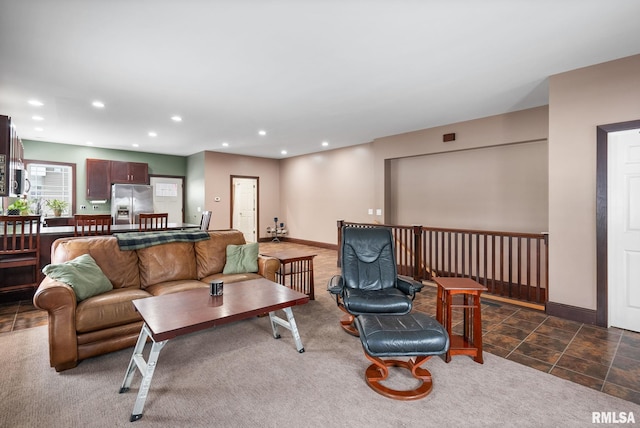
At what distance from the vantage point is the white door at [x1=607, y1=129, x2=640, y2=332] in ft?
10.2

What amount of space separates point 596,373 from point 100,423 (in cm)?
351

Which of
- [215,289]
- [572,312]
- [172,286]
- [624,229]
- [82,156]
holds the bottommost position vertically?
[572,312]

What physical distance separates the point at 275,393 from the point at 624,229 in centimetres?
386

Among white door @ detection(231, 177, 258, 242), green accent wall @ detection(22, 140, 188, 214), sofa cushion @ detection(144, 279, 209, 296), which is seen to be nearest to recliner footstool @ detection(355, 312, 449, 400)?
sofa cushion @ detection(144, 279, 209, 296)

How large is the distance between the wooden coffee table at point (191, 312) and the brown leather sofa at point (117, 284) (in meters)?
0.42

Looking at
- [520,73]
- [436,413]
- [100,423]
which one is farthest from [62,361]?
[520,73]

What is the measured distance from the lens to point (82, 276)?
262 cm

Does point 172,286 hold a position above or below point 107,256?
below

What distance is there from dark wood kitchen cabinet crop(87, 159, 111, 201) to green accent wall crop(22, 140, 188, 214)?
0.59ft

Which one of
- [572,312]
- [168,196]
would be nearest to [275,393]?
[572,312]

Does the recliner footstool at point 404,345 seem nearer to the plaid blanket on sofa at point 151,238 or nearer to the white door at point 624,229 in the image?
the plaid blanket on sofa at point 151,238

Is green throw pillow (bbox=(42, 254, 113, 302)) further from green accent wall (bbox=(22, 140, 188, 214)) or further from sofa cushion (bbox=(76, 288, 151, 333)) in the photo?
green accent wall (bbox=(22, 140, 188, 214))

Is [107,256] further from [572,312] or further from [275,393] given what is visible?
[572,312]

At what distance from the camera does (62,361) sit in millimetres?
2291
